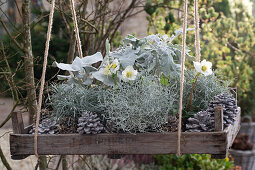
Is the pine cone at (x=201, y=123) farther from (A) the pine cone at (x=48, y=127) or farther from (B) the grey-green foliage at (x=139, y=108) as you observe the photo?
(A) the pine cone at (x=48, y=127)

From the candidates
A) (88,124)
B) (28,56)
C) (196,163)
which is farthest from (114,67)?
(196,163)

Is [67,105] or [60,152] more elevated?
[67,105]

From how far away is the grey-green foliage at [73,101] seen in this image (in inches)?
46.3

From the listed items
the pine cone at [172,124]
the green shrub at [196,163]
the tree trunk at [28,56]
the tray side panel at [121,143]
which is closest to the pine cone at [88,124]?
the tray side panel at [121,143]

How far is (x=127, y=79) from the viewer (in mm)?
1119

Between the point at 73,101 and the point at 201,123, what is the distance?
18.4 inches

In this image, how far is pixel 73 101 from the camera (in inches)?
46.6

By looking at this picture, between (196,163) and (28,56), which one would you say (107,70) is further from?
(196,163)

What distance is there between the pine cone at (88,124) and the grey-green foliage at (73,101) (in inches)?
3.0

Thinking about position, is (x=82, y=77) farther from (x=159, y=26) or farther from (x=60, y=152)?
(x=159, y=26)

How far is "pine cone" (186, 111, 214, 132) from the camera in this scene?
1.08 metres

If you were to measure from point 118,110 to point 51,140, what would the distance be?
10.3 inches

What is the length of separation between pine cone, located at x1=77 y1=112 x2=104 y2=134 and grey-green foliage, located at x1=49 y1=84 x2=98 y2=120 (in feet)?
0.25

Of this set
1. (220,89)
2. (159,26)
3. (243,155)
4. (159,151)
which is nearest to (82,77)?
(159,151)
